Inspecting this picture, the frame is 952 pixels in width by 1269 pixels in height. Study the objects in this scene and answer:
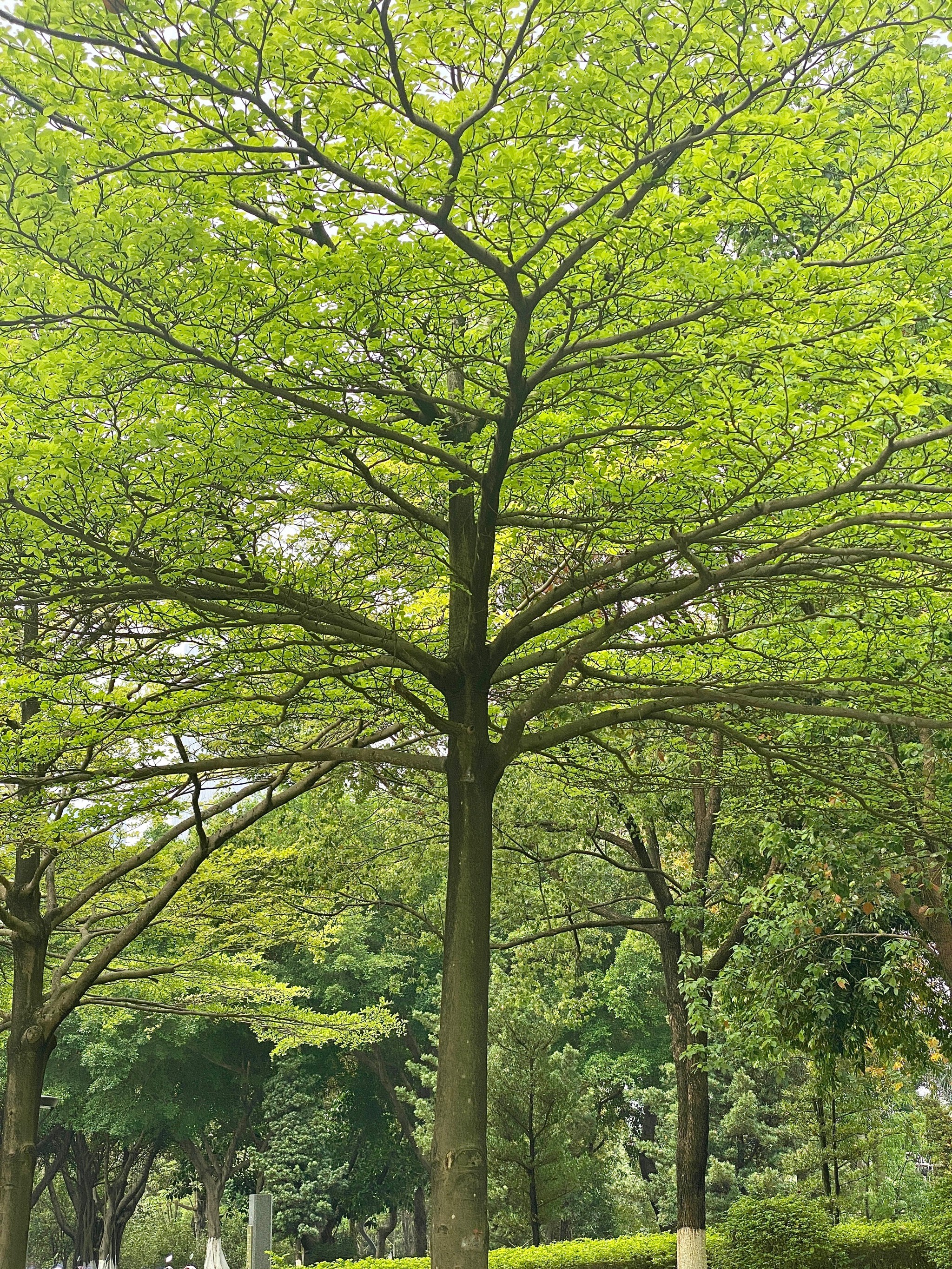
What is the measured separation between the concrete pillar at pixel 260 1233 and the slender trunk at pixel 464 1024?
803 cm

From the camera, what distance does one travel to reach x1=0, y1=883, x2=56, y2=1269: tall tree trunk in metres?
9.84

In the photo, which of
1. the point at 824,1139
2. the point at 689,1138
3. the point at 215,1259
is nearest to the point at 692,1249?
the point at 689,1138

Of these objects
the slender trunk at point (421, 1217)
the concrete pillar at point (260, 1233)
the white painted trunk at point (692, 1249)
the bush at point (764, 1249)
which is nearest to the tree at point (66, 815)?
the concrete pillar at point (260, 1233)

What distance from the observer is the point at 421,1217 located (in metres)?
32.1

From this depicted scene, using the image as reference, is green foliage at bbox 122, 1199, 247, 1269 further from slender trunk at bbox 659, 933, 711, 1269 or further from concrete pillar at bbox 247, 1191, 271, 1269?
slender trunk at bbox 659, 933, 711, 1269

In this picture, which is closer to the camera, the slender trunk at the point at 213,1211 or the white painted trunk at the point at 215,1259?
the white painted trunk at the point at 215,1259

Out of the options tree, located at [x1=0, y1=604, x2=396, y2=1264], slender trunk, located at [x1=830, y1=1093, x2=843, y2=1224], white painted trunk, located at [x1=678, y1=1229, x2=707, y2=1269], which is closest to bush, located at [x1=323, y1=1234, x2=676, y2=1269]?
slender trunk, located at [x1=830, y1=1093, x2=843, y2=1224]

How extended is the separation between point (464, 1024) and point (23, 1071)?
5325 mm

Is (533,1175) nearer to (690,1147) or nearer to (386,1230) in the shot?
(690,1147)

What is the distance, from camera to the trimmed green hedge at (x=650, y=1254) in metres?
16.6

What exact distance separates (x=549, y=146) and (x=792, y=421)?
1868mm

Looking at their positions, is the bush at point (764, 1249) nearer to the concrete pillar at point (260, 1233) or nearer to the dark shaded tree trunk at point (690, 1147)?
the dark shaded tree trunk at point (690, 1147)

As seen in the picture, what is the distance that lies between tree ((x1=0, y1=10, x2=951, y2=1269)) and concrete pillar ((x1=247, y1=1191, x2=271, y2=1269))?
8537 mm

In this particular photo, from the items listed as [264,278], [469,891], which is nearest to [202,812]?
[469,891]
